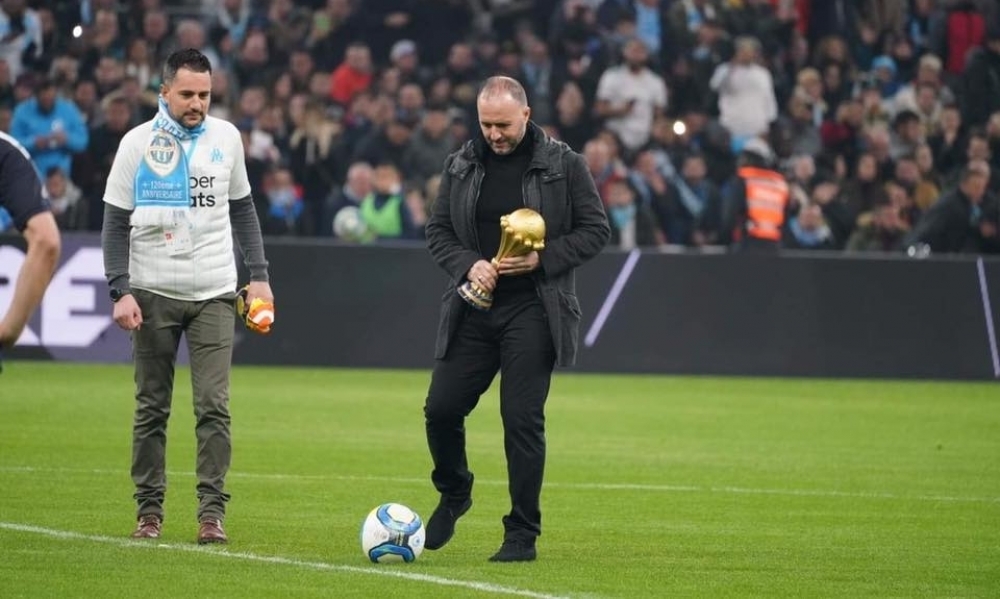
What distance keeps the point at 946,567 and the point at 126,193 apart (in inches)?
173

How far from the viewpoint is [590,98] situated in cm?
2622

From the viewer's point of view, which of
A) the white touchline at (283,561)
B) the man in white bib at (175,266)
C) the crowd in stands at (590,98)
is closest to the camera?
the white touchline at (283,561)

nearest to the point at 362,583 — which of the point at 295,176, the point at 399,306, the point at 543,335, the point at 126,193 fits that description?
the point at 543,335

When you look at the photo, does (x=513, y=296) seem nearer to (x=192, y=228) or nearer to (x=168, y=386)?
(x=192, y=228)

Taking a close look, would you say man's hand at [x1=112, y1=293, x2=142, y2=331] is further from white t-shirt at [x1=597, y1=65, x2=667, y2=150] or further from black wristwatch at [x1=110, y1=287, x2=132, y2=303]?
white t-shirt at [x1=597, y1=65, x2=667, y2=150]

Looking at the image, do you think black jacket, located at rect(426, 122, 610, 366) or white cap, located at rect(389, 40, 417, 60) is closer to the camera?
black jacket, located at rect(426, 122, 610, 366)

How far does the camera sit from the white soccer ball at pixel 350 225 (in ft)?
76.8

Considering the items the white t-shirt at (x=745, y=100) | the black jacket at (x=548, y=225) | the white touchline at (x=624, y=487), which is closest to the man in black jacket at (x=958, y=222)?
the white t-shirt at (x=745, y=100)

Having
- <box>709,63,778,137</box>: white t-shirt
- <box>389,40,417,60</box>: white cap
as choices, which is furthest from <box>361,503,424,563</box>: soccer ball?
<box>709,63,778,137</box>: white t-shirt

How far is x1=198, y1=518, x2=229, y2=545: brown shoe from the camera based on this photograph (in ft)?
32.0

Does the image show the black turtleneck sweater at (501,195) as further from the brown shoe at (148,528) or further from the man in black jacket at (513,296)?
the brown shoe at (148,528)

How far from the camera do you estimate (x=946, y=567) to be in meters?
9.67

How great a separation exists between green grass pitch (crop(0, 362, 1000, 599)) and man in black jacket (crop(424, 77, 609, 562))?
543mm

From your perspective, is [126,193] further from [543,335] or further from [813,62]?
[813,62]
